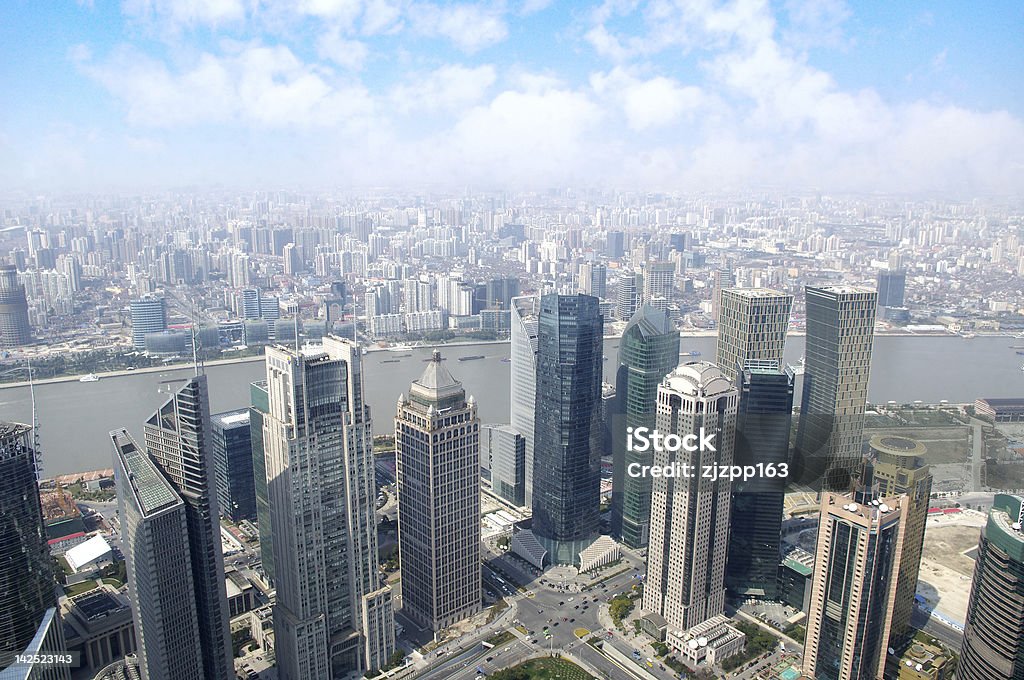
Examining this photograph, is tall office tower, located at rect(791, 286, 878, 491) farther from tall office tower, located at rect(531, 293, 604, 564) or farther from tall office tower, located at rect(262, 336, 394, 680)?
tall office tower, located at rect(262, 336, 394, 680)

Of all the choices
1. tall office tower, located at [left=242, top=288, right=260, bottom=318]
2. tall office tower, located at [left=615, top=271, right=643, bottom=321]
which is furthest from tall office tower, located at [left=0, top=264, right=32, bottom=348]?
tall office tower, located at [left=615, top=271, right=643, bottom=321]

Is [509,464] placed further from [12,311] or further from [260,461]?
[12,311]

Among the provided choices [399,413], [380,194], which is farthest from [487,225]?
[399,413]

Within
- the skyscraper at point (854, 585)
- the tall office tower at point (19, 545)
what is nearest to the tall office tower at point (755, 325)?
the skyscraper at point (854, 585)

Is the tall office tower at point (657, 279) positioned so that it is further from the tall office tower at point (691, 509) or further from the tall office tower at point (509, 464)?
the tall office tower at point (691, 509)

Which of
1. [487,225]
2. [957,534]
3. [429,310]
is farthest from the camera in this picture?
[487,225]

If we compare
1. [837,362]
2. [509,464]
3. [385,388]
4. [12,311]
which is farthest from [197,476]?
[12,311]

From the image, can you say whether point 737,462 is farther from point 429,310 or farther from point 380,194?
point 380,194
